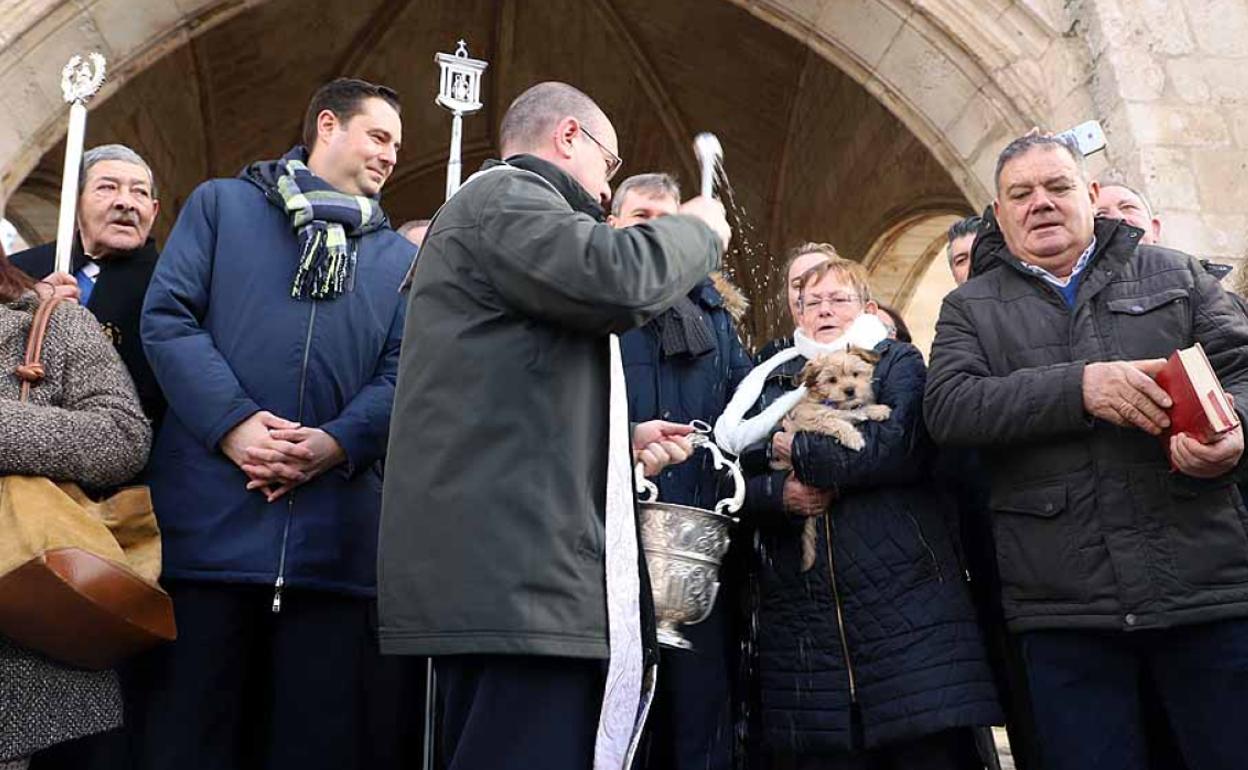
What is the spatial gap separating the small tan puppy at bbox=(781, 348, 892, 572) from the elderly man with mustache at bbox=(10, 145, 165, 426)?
5.46 ft

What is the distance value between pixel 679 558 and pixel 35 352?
148 cm

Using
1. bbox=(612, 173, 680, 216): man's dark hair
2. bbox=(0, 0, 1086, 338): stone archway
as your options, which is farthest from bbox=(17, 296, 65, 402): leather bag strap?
bbox=(0, 0, 1086, 338): stone archway

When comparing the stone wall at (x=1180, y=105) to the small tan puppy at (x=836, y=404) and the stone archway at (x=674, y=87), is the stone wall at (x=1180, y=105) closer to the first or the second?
the stone archway at (x=674, y=87)

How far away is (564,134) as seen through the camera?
97.0 inches

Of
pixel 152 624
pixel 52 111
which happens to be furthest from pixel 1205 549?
pixel 52 111

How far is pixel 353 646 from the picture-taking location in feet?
9.15

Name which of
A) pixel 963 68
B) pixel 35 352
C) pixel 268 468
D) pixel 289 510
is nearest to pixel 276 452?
pixel 268 468

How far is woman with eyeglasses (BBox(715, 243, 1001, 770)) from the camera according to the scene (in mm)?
2977

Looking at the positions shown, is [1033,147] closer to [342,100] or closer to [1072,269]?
[1072,269]

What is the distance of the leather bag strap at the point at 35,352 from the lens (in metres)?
2.73

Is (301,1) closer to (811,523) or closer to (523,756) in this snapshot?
(811,523)

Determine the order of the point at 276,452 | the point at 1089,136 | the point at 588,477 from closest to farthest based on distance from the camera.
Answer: the point at 588,477
the point at 276,452
the point at 1089,136

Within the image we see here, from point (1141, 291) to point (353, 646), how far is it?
1.97 meters

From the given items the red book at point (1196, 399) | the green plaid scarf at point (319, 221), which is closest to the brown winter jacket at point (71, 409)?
the green plaid scarf at point (319, 221)
